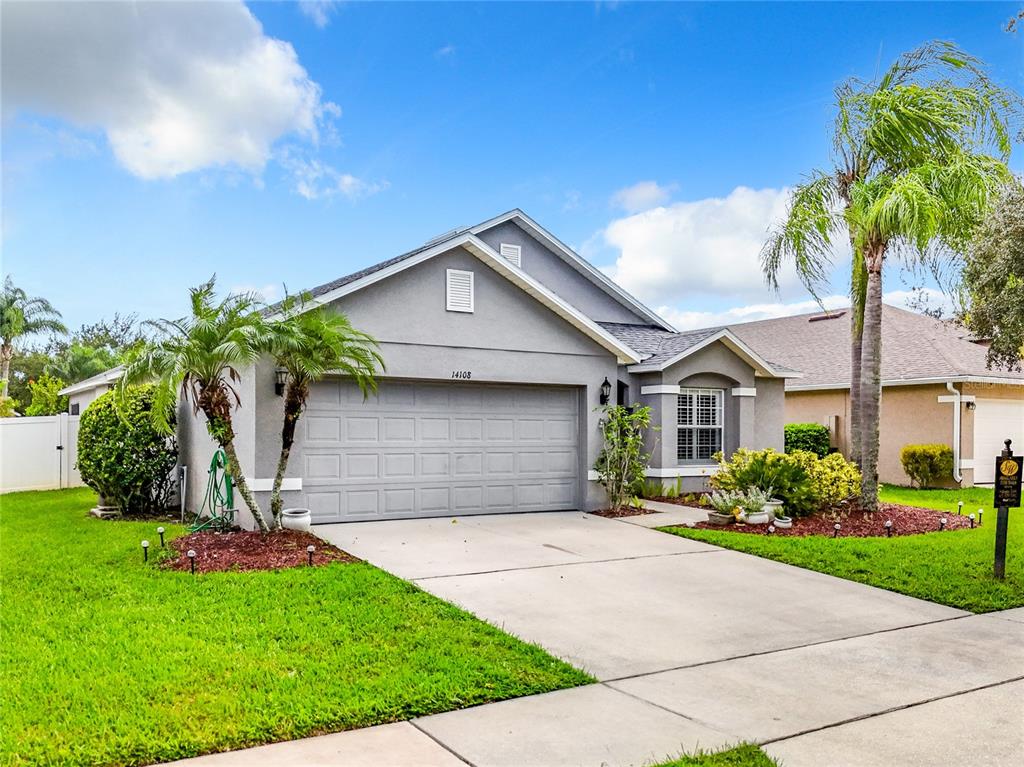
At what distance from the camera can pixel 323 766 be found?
411cm

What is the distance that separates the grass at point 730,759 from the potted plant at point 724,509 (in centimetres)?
859

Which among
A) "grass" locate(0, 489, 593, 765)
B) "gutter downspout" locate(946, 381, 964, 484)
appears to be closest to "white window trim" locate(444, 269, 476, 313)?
"grass" locate(0, 489, 593, 765)

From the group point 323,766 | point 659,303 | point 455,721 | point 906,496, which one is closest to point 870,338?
point 906,496

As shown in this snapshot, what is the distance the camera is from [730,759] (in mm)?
4223

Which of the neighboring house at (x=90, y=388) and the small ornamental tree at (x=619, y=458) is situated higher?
the neighboring house at (x=90, y=388)

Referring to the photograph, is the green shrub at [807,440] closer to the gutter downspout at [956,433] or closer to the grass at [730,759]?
the gutter downspout at [956,433]

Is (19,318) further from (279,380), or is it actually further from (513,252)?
(279,380)

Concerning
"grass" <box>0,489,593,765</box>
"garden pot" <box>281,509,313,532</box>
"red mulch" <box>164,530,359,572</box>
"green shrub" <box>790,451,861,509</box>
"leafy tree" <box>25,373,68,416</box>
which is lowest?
"grass" <box>0,489,593,765</box>

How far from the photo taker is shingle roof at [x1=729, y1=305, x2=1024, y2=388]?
20.5 meters

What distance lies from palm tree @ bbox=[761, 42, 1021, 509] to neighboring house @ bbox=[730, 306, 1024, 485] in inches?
301

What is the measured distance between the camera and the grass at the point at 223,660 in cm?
445

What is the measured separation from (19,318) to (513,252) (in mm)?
28405

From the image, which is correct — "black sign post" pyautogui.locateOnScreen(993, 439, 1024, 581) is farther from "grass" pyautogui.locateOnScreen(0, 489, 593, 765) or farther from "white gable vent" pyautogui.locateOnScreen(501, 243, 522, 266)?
"white gable vent" pyautogui.locateOnScreen(501, 243, 522, 266)

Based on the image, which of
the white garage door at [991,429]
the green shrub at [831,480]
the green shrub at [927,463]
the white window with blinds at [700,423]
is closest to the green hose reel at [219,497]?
the white window with blinds at [700,423]
